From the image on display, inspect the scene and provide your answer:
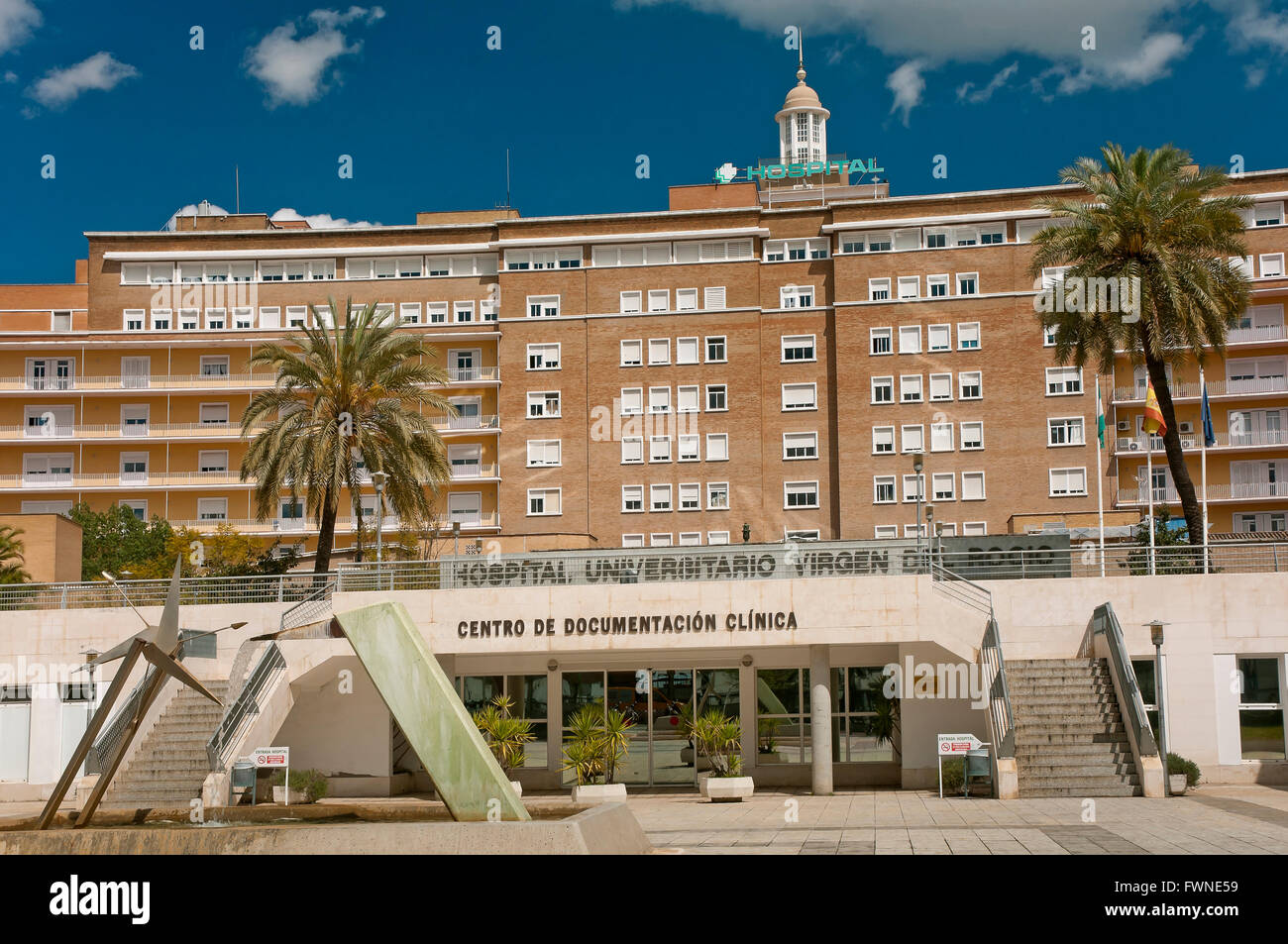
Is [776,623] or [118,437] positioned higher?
[118,437]

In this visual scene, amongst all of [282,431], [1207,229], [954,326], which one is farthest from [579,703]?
[954,326]

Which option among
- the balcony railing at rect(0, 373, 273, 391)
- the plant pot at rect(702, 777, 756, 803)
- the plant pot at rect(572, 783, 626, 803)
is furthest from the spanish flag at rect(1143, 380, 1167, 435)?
the balcony railing at rect(0, 373, 273, 391)

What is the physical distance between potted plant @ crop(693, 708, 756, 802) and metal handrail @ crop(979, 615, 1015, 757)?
545 cm

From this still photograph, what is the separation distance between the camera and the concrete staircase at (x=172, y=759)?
2661cm

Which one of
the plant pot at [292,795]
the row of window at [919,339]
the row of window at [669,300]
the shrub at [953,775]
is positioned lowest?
the plant pot at [292,795]

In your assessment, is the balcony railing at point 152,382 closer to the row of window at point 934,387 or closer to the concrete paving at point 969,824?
the row of window at point 934,387

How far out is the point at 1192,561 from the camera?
1203 inches

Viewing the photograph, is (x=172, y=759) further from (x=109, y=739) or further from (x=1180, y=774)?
(x=1180, y=774)

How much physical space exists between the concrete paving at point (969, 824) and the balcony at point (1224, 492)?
37.6 meters

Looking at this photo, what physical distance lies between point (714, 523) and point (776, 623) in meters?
35.2

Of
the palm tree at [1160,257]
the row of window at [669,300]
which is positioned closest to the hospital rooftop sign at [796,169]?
the row of window at [669,300]
